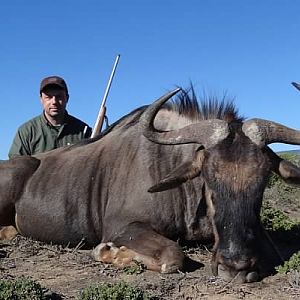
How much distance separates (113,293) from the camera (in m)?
3.90

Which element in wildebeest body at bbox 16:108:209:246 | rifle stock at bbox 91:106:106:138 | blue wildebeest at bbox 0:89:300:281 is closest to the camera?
blue wildebeest at bbox 0:89:300:281

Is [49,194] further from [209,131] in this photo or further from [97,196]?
[209,131]

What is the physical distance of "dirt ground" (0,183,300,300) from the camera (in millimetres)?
4203

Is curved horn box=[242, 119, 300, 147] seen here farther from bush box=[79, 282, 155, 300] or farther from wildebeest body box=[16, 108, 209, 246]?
bush box=[79, 282, 155, 300]

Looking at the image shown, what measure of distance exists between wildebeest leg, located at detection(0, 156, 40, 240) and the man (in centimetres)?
157

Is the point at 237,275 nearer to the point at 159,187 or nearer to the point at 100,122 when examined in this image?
the point at 159,187

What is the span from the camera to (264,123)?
4.90m

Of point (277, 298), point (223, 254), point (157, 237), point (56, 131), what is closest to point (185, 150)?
point (157, 237)

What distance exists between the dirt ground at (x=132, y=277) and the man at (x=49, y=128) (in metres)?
2.57

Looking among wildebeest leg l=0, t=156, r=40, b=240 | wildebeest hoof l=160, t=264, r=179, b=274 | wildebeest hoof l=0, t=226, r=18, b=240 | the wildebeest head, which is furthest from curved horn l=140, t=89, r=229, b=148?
wildebeest hoof l=0, t=226, r=18, b=240

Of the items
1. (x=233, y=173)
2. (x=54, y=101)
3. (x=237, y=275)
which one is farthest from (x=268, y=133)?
(x=54, y=101)

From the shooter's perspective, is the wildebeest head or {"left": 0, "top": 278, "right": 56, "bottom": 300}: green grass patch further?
the wildebeest head

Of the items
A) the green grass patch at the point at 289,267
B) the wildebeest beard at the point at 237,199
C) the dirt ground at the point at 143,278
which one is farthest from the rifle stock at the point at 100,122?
the green grass patch at the point at 289,267

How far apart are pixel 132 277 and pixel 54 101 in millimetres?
4282
